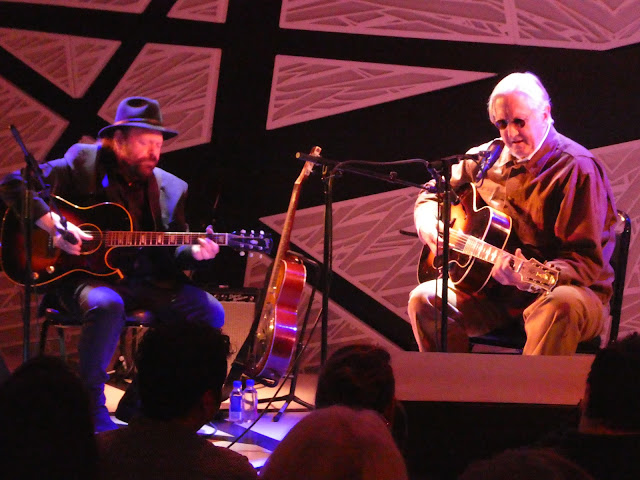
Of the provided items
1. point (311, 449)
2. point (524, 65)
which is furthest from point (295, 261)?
point (311, 449)

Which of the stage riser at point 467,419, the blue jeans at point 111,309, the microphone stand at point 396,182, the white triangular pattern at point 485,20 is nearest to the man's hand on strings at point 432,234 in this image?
the microphone stand at point 396,182

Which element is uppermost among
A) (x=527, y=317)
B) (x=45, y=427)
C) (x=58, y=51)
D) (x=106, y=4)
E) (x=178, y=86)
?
(x=106, y=4)

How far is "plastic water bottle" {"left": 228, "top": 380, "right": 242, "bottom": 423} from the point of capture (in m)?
4.20

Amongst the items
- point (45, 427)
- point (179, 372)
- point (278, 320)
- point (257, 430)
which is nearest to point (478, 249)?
point (278, 320)

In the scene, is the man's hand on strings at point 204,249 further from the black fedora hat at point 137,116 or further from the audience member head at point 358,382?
the audience member head at point 358,382

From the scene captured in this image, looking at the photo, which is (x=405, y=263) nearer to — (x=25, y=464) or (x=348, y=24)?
(x=348, y=24)

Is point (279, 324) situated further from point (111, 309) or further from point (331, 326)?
point (331, 326)

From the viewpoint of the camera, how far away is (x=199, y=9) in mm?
5938

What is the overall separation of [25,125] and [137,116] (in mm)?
1989

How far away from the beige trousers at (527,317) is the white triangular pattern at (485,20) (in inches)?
94.3

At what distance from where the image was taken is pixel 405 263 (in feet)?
19.1

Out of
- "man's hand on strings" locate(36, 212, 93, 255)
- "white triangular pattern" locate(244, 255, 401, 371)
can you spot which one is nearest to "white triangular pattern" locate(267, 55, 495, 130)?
"white triangular pattern" locate(244, 255, 401, 371)

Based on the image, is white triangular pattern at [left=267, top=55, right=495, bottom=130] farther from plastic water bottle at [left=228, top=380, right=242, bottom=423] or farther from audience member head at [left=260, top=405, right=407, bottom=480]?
audience member head at [left=260, top=405, right=407, bottom=480]

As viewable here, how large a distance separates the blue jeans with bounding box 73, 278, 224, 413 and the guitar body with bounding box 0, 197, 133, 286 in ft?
0.44
